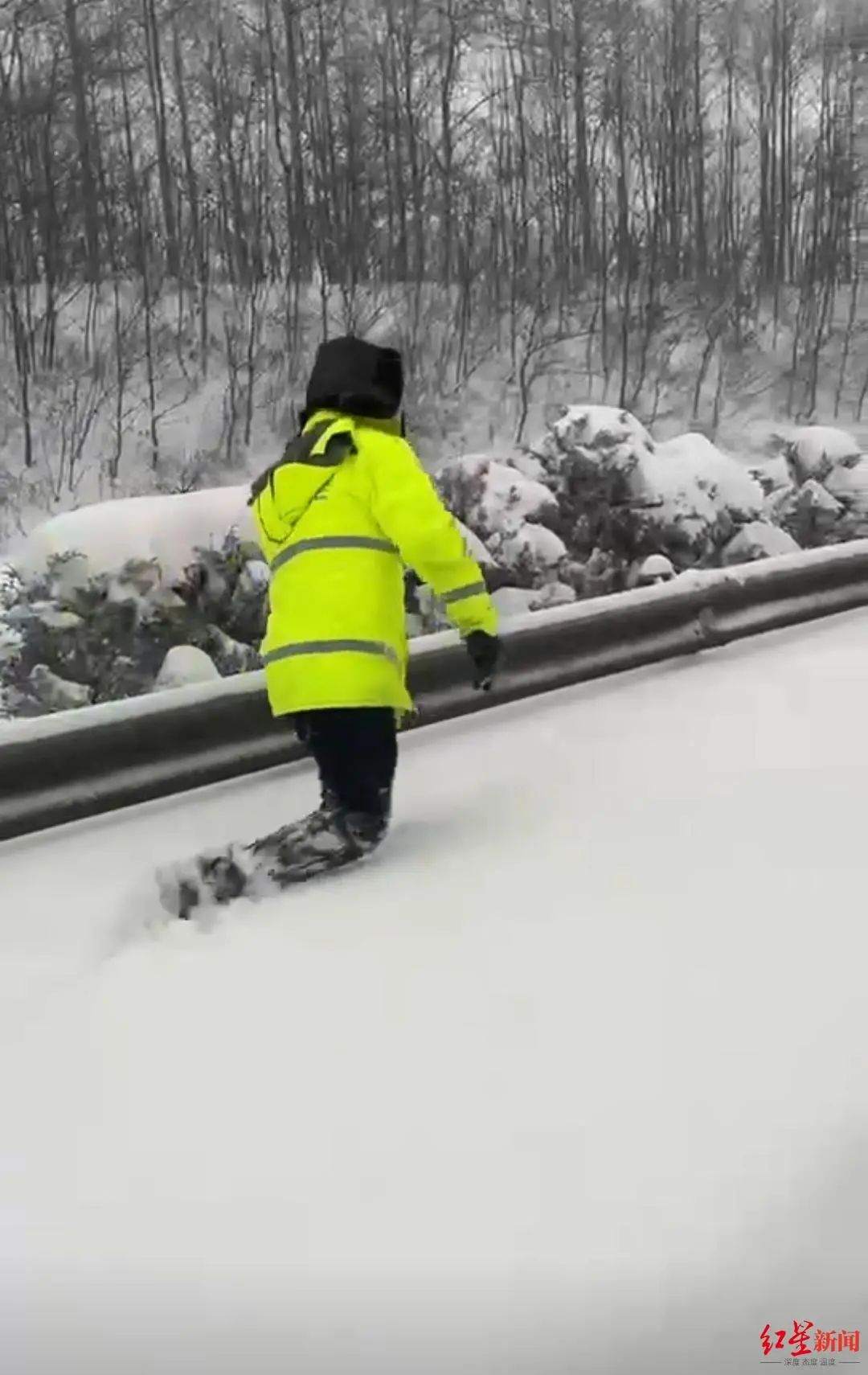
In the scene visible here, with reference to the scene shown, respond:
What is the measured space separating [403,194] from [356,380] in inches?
856

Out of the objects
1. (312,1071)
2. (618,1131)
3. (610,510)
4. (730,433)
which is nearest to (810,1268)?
(618,1131)

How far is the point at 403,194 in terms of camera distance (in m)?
24.2

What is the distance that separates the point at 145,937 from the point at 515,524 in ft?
15.5

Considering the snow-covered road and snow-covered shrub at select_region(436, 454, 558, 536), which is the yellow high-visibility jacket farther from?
snow-covered shrub at select_region(436, 454, 558, 536)

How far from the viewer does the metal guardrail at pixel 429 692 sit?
14.5 ft

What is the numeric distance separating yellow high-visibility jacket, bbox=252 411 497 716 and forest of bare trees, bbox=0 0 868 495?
13.0 meters

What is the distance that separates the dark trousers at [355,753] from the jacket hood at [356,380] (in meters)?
0.94

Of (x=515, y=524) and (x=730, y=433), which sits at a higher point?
(x=515, y=524)

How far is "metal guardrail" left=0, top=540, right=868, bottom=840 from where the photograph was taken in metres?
4.43

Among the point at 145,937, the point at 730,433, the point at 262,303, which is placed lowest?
the point at 730,433

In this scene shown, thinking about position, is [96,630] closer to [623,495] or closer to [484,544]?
[484,544]

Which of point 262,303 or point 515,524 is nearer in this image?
point 515,524

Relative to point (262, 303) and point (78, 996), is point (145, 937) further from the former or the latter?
point (262, 303)

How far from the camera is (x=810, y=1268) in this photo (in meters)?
2.36
